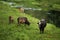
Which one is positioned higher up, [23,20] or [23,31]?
[23,20]

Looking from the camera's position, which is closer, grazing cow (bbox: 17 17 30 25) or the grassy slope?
the grassy slope

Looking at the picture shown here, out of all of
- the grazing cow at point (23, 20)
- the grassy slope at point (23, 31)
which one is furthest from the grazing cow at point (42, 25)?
the grazing cow at point (23, 20)

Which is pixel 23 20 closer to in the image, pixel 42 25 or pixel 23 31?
pixel 23 31

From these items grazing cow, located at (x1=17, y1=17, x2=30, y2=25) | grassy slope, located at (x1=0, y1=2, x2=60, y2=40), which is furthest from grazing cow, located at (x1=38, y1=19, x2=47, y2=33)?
grazing cow, located at (x1=17, y1=17, x2=30, y2=25)

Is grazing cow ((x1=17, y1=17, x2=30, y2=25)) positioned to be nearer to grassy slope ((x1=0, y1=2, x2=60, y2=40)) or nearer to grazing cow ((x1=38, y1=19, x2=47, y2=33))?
grassy slope ((x1=0, y1=2, x2=60, y2=40))

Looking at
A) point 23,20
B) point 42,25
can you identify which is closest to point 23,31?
point 23,20

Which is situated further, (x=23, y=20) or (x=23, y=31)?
(x=23, y=20)

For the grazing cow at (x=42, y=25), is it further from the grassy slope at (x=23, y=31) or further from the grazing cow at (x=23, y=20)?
the grazing cow at (x=23, y=20)

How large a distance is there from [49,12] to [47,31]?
34.0 inches

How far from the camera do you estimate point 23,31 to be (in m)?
4.41

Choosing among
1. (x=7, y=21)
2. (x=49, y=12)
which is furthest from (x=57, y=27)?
(x=7, y=21)

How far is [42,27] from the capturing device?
452 centimetres

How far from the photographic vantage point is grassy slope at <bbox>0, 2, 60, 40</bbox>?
4238mm

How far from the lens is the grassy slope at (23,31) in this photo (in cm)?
424
